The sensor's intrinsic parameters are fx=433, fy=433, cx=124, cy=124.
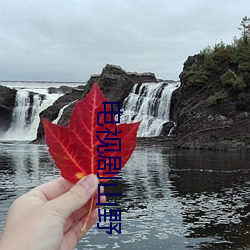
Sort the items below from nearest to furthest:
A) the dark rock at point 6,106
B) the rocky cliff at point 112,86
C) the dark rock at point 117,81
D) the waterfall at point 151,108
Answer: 1. the waterfall at point 151,108
2. the rocky cliff at point 112,86
3. the dark rock at point 117,81
4. the dark rock at point 6,106

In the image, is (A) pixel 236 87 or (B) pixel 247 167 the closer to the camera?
(B) pixel 247 167

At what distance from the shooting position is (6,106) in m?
70.6

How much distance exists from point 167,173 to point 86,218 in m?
21.9

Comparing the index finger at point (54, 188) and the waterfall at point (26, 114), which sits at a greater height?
the waterfall at point (26, 114)

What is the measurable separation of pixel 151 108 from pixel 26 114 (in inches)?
994

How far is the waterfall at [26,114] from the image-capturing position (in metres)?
68.4

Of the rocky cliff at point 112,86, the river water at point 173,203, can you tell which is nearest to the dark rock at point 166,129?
Answer: the rocky cliff at point 112,86

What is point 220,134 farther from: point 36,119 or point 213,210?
point 36,119

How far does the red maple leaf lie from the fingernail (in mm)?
58

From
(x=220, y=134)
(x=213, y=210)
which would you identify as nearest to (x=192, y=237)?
(x=213, y=210)

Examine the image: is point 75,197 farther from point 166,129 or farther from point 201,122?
point 166,129

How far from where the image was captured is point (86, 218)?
2.00 metres

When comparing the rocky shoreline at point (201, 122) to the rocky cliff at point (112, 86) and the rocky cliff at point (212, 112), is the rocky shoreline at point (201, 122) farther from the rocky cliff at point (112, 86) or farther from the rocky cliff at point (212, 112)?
the rocky cliff at point (112, 86)

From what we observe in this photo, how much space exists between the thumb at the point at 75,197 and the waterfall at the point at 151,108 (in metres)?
49.4
